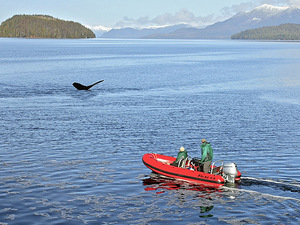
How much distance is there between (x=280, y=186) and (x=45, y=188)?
13.7 meters

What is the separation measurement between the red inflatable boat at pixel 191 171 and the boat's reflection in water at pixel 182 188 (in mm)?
305

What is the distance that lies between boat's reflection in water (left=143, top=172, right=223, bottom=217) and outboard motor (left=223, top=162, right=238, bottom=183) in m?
0.87

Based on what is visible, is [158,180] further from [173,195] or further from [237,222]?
[237,222]

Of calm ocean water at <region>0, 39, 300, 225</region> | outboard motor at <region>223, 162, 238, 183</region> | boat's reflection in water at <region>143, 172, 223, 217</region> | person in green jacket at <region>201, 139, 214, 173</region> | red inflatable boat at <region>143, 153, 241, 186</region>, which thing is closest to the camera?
calm ocean water at <region>0, 39, 300, 225</region>

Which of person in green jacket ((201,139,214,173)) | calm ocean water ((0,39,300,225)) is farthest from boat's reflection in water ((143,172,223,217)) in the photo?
person in green jacket ((201,139,214,173))

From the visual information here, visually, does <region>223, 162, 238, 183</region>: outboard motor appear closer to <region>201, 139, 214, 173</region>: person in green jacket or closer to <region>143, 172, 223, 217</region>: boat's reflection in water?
<region>143, 172, 223, 217</region>: boat's reflection in water

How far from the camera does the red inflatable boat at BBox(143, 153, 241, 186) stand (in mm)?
25812

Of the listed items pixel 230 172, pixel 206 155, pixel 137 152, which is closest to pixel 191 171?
pixel 206 155

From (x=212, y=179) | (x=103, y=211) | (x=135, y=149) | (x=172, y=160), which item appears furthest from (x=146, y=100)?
(x=103, y=211)

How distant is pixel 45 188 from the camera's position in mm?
25047

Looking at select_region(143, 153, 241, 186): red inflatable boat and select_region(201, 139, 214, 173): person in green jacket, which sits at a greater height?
select_region(201, 139, 214, 173): person in green jacket

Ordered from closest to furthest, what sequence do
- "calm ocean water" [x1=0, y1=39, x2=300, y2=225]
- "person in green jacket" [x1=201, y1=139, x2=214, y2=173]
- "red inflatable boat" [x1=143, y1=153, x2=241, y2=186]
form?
1. "calm ocean water" [x1=0, y1=39, x2=300, y2=225]
2. "red inflatable boat" [x1=143, y1=153, x2=241, y2=186]
3. "person in green jacket" [x1=201, y1=139, x2=214, y2=173]

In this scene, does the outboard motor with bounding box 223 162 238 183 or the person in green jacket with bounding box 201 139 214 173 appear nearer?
the outboard motor with bounding box 223 162 238 183

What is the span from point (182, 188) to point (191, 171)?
4.61 ft
